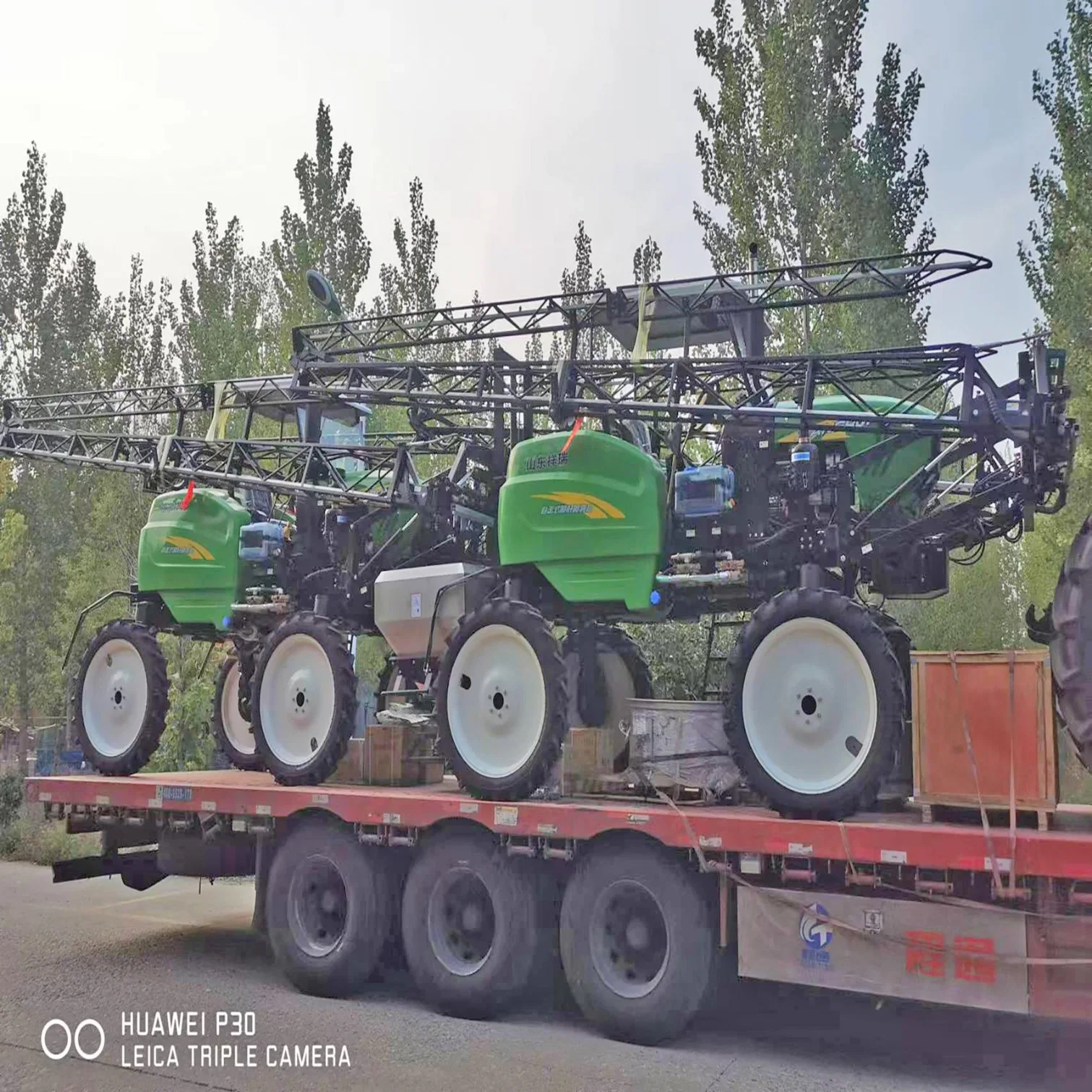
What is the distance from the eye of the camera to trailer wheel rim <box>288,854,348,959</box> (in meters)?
8.78

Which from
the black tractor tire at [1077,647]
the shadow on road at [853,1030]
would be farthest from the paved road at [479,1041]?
the black tractor tire at [1077,647]

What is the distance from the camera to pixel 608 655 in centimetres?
1039

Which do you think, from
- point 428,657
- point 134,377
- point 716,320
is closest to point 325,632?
point 428,657

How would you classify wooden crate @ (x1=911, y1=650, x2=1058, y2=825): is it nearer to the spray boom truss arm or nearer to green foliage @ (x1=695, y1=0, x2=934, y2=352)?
the spray boom truss arm

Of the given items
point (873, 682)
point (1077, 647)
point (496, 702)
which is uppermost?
point (1077, 647)

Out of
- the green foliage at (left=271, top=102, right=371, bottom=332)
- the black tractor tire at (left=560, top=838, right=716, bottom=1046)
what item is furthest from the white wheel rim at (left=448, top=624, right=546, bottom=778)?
the green foliage at (left=271, top=102, right=371, bottom=332)

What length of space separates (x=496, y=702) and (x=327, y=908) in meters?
2.14

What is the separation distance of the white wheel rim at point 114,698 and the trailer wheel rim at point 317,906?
3051 mm

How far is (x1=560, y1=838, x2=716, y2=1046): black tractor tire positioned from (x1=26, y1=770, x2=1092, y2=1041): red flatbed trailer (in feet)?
0.04

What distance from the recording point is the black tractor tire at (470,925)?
25.5 feet

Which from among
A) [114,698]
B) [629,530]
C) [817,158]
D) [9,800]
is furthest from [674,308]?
[9,800]

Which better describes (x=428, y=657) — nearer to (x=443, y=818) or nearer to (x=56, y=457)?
(x=443, y=818)

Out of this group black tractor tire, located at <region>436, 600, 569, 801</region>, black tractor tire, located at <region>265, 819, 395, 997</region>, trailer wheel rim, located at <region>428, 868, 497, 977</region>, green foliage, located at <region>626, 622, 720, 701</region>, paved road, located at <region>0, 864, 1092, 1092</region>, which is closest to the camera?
paved road, located at <region>0, 864, 1092, 1092</region>

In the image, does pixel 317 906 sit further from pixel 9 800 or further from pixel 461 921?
pixel 9 800
